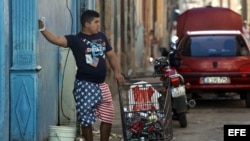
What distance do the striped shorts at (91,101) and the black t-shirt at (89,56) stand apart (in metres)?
0.09

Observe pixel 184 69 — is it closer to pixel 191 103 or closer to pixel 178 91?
pixel 191 103

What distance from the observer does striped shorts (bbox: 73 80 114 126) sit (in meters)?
7.62

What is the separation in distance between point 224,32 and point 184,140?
500cm

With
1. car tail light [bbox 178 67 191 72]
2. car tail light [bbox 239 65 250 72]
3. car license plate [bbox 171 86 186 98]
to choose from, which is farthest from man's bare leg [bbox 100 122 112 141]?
car tail light [bbox 239 65 250 72]

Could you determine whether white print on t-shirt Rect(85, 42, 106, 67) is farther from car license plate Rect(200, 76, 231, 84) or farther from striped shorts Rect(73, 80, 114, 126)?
car license plate Rect(200, 76, 231, 84)

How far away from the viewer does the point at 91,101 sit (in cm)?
762

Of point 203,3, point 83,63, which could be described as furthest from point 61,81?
point 203,3

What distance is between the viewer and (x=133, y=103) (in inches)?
323

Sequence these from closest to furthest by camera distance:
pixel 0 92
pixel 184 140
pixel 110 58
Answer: pixel 0 92
pixel 110 58
pixel 184 140

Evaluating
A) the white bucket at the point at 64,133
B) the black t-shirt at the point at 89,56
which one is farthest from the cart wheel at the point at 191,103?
the black t-shirt at the point at 89,56

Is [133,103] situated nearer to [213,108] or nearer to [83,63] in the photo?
[83,63]

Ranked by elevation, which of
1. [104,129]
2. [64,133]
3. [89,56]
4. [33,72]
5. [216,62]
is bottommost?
[64,133]

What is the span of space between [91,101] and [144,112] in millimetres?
858

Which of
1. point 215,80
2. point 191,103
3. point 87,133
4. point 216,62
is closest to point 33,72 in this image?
point 87,133
